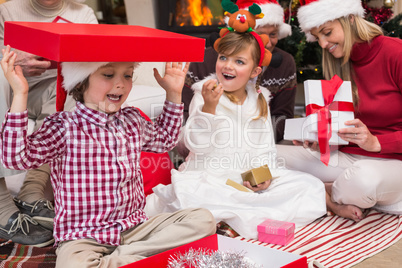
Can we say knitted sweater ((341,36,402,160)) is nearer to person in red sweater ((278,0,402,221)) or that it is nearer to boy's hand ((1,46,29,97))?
person in red sweater ((278,0,402,221))

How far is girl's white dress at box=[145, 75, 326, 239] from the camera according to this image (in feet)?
5.84

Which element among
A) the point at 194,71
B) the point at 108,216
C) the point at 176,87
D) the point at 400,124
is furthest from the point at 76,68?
the point at 400,124

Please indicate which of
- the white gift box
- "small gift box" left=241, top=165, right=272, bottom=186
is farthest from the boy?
the white gift box

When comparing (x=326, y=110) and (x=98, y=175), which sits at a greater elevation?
(x=326, y=110)

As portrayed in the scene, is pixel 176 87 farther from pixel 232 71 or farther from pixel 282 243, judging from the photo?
pixel 282 243

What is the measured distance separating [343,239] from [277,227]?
0.82 feet

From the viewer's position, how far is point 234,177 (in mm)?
1920

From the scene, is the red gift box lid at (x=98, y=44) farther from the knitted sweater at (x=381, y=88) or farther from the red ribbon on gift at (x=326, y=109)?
the knitted sweater at (x=381, y=88)

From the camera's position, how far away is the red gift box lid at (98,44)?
42.4 inches

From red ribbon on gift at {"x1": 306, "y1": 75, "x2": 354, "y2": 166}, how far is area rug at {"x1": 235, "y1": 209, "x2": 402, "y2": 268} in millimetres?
298

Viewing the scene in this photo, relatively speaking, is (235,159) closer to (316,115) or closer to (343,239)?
(316,115)

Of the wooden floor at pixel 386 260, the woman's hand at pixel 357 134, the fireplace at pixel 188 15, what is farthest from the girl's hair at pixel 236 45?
the fireplace at pixel 188 15

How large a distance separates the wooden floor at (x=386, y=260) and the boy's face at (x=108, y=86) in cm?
90

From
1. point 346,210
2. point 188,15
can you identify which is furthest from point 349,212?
point 188,15
